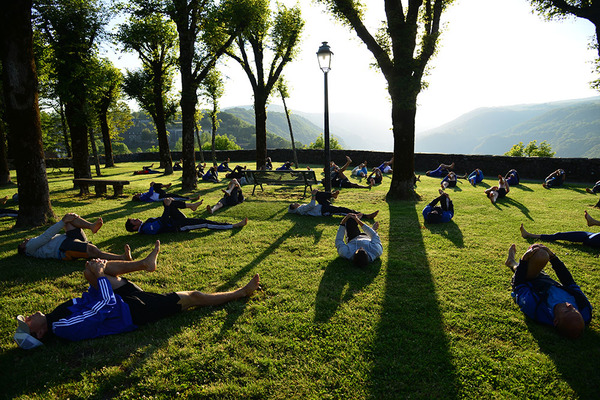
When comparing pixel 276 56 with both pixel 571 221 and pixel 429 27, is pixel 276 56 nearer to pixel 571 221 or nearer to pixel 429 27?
pixel 429 27

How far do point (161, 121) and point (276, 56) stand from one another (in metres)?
10.9

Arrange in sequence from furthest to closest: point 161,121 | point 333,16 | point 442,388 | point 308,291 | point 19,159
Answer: point 161,121
point 333,16
point 19,159
point 308,291
point 442,388

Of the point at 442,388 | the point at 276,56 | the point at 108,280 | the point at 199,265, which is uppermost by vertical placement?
the point at 276,56

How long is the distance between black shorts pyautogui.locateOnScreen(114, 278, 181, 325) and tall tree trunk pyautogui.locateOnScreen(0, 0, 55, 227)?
5982 mm

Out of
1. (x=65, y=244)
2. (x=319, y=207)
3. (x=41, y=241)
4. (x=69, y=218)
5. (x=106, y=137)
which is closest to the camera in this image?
(x=69, y=218)

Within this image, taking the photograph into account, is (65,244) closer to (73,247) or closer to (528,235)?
(73,247)

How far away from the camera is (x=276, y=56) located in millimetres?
18453

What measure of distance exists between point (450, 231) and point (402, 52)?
5.89m

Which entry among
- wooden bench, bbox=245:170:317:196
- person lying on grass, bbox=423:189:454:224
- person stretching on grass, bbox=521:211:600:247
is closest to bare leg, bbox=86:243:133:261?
person lying on grass, bbox=423:189:454:224

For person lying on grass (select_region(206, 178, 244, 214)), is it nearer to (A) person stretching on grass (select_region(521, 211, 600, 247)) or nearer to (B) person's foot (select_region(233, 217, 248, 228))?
(B) person's foot (select_region(233, 217, 248, 228))

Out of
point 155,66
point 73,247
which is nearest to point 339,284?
point 73,247

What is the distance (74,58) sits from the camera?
11727mm

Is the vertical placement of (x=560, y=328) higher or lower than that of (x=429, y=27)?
lower

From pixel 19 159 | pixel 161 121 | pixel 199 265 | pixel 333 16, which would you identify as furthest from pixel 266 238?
pixel 161 121
